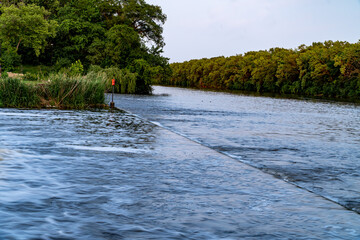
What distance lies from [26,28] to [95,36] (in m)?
10.8

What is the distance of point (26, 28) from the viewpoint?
68312mm

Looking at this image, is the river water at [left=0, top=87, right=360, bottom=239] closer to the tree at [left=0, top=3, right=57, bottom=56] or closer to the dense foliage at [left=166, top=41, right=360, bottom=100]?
the tree at [left=0, top=3, right=57, bottom=56]

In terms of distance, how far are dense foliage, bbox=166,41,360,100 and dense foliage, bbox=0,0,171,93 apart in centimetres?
3339

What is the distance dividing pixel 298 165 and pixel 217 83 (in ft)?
454

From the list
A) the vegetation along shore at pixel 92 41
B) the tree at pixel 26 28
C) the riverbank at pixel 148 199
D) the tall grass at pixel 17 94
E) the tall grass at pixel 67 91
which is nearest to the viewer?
the riverbank at pixel 148 199

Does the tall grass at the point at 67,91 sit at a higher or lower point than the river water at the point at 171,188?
higher

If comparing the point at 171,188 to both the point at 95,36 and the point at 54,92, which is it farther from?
the point at 95,36

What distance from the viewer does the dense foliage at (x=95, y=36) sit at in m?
62.4

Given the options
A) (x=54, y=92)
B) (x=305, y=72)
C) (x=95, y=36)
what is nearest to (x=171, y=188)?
(x=54, y=92)

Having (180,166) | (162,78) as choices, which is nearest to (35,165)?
(180,166)

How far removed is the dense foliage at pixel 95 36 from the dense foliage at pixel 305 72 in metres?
33.4

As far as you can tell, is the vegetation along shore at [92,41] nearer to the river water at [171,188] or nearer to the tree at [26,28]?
the tree at [26,28]

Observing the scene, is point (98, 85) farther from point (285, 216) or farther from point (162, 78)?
point (162, 78)

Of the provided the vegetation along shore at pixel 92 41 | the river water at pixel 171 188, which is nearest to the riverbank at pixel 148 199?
the river water at pixel 171 188
